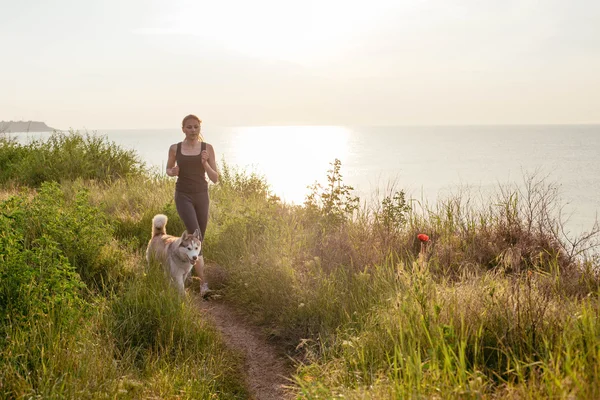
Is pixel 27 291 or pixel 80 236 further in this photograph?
pixel 80 236

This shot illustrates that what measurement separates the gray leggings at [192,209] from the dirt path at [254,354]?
1.27 meters

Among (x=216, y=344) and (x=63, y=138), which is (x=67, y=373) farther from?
(x=63, y=138)

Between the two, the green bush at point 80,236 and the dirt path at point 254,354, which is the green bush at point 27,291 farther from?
the dirt path at point 254,354

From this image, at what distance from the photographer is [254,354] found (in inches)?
235

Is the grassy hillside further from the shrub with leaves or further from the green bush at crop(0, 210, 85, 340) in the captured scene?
the shrub with leaves

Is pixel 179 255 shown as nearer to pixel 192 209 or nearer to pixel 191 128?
pixel 192 209

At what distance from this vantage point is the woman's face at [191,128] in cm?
758

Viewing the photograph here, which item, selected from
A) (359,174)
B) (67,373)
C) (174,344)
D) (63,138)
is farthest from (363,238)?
(359,174)

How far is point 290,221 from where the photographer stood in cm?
1045


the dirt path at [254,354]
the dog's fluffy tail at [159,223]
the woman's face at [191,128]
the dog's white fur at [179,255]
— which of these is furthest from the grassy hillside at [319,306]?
the woman's face at [191,128]

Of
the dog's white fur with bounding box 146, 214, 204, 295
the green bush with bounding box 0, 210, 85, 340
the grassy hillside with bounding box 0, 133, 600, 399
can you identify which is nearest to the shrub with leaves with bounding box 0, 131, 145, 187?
the grassy hillside with bounding box 0, 133, 600, 399

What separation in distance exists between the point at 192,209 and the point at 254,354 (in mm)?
2749

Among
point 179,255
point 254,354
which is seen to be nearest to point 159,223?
point 179,255

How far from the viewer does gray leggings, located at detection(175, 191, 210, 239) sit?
A: 759 cm
